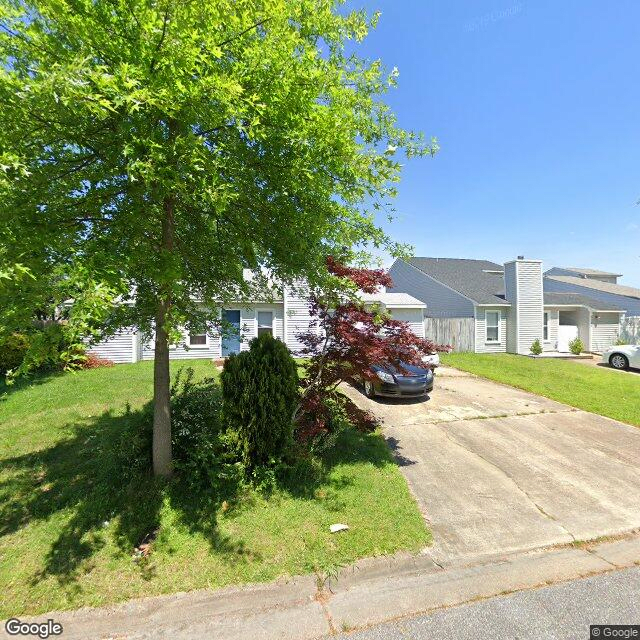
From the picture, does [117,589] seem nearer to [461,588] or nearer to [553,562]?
[461,588]

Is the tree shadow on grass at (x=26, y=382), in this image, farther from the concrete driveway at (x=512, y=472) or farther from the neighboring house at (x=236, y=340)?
the concrete driveway at (x=512, y=472)

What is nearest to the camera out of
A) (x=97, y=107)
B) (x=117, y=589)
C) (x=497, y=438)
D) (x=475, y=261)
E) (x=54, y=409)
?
(x=97, y=107)

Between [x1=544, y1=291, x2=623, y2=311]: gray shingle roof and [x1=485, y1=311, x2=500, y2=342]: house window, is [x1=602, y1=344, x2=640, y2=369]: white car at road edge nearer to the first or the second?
[x1=544, y1=291, x2=623, y2=311]: gray shingle roof

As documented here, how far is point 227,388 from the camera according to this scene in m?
4.43

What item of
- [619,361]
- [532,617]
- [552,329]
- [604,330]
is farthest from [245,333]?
[604,330]

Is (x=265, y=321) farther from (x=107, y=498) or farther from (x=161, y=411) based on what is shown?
(x=107, y=498)

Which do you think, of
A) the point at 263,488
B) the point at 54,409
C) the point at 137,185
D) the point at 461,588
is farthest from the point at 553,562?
the point at 54,409

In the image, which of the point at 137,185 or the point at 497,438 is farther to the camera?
the point at 497,438

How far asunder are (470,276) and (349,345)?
20.1 metres

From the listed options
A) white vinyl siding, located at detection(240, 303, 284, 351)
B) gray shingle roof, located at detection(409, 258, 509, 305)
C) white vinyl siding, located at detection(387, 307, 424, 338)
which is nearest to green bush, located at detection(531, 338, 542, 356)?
gray shingle roof, located at detection(409, 258, 509, 305)

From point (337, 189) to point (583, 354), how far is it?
814 inches

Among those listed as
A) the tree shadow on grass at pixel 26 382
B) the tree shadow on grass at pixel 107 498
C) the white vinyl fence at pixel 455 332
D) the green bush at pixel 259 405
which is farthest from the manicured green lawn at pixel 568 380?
the tree shadow on grass at pixel 26 382

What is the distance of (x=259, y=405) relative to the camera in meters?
4.38

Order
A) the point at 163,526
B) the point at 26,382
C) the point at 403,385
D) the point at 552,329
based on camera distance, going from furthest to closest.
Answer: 1. the point at 552,329
2. the point at 26,382
3. the point at 403,385
4. the point at 163,526
